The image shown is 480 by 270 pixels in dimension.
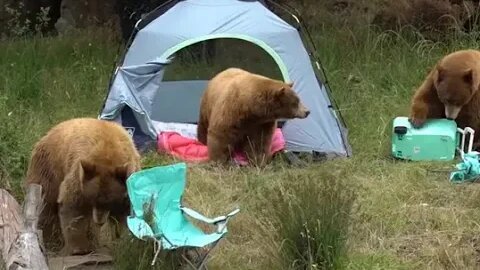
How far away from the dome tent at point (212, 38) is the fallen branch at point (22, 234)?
8.18 feet

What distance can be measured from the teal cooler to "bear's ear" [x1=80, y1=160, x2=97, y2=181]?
3.13m

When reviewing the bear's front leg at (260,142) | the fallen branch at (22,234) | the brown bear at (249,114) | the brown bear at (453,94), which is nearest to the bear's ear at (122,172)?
the fallen branch at (22,234)

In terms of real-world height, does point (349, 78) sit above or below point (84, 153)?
below

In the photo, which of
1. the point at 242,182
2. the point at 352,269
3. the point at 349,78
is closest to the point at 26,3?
the point at 349,78

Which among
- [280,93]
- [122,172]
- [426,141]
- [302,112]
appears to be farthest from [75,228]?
[426,141]

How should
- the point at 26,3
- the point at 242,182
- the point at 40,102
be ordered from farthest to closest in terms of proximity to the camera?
the point at 26,3
the point at 40,102
the point at 242,182

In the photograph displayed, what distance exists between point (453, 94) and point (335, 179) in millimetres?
2516

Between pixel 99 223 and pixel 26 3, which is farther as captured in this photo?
pixel 26 3

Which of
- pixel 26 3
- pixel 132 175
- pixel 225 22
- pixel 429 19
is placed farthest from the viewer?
pixel 26 3

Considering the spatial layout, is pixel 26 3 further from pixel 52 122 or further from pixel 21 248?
pixel 21 248

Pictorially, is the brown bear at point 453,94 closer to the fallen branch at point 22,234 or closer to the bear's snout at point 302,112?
the bear's snout at point 302,112

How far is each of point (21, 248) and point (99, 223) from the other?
0.66 meters

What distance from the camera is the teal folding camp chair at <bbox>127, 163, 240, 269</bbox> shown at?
4.67m

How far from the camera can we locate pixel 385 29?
1123cm
